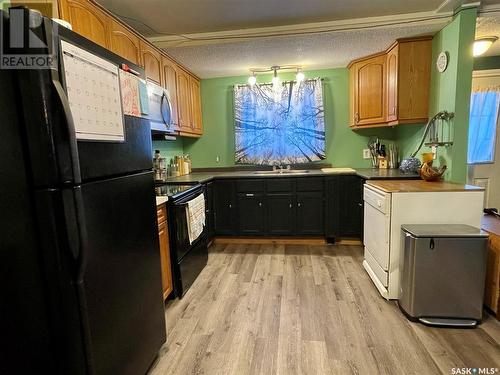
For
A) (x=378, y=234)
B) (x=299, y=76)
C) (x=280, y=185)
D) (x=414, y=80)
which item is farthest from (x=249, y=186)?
(x=414, y=80)

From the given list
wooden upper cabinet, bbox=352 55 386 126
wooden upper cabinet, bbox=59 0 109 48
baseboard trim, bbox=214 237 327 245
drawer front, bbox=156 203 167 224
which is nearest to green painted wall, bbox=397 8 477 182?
wooden upper cabinet, bbox=352 55 386 126

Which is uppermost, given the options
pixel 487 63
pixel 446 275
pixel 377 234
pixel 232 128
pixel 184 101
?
pixel 487 63

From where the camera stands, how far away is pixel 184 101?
11.3ft

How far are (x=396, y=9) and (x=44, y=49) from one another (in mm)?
2698

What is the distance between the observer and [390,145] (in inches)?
150

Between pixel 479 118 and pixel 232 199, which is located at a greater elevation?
pixel 479 118

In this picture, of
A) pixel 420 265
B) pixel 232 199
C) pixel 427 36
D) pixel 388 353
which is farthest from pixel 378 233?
pixel 427 36

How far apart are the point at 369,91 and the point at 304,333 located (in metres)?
2.86

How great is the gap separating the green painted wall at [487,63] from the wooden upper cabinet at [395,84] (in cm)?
120

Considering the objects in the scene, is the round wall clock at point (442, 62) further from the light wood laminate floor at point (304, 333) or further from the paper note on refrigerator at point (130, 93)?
the paper note on refrigerator at point (130, 93)

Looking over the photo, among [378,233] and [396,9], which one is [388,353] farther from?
[396,9]

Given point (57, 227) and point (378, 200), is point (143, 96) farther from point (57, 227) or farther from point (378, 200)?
point (378, 200)

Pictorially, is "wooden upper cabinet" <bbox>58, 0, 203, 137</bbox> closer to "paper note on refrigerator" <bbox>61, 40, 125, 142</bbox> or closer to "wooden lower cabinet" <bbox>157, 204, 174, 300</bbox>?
"paper note on refrigerator" <bbox>61, 40, 125, 142</bbox>

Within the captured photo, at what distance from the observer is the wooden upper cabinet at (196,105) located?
3760 mm
